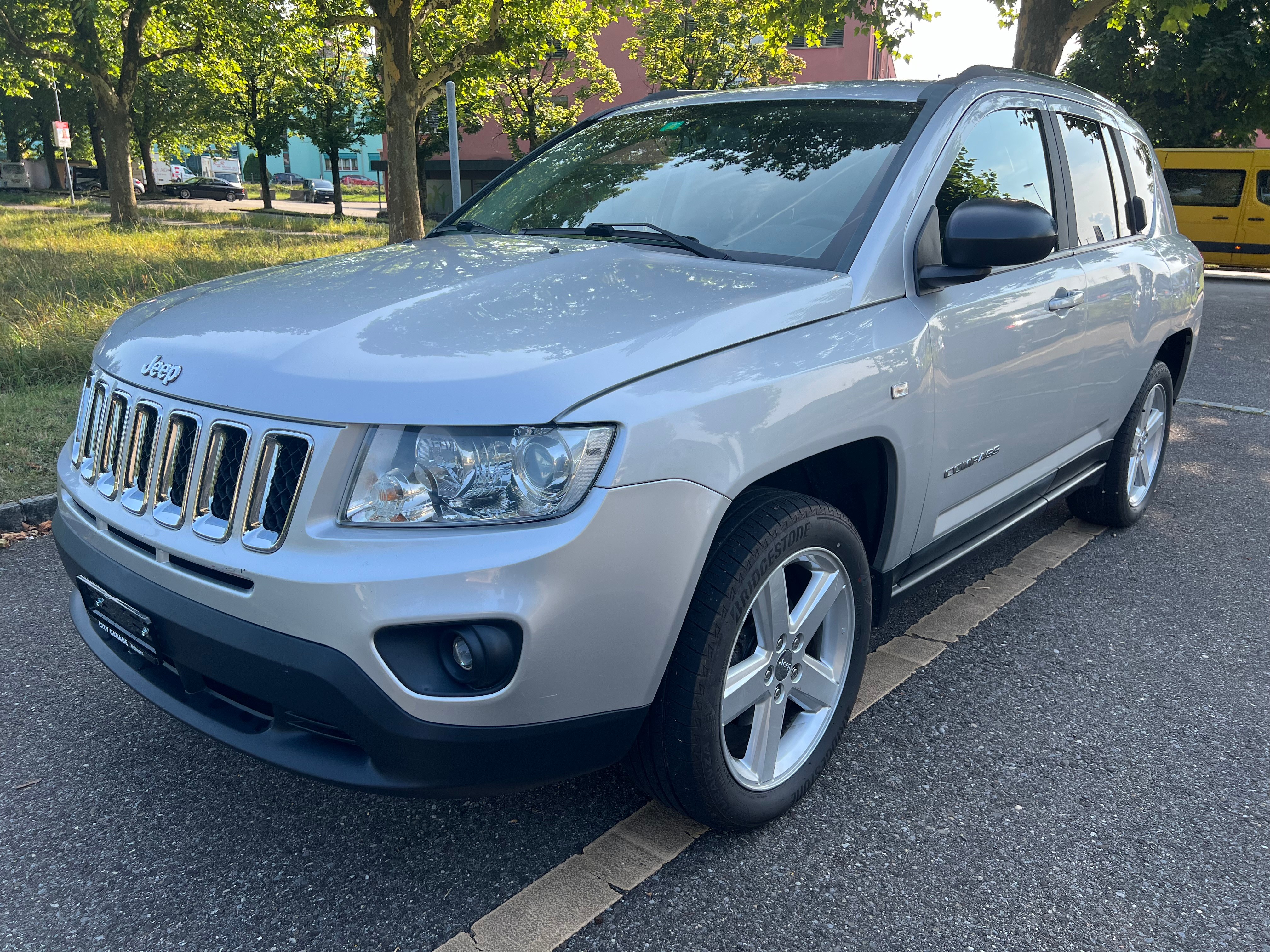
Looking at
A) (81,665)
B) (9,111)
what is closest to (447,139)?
(9,111)

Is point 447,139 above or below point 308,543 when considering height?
above

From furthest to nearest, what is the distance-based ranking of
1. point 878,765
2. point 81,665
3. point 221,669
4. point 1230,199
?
1. point 1230,199
2. point 81,665
3. point 878,765
4. point 221,669

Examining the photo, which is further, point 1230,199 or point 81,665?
point 1230,199

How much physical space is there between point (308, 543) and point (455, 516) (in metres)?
0.27

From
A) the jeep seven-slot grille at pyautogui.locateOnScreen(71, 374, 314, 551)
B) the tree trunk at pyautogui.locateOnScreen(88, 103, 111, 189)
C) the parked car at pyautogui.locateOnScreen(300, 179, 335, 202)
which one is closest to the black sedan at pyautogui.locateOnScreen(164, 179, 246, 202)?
the tree trunk at pyautogui.locateOnScreen(88, 103, 111, 189)

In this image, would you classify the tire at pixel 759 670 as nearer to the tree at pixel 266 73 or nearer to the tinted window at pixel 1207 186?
the tree at pixel 266 73

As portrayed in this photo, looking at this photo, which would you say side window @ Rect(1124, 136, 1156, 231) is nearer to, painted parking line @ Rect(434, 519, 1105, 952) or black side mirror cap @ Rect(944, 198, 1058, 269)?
black side mirror cap @ Rect(944, 198, 1058, 269)

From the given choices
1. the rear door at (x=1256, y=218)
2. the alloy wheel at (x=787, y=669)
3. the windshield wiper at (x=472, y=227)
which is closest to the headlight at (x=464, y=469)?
the alloy wheel at (x=787, y=669)

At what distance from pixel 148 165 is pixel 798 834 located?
51052 millimetres

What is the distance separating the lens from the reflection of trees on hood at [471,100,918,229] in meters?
2.81

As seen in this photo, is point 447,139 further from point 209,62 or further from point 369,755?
point 369,755

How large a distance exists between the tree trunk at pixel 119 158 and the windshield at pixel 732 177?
21.6 metres

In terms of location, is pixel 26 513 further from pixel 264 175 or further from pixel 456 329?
pixel 264 175

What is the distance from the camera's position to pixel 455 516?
1.71 m
